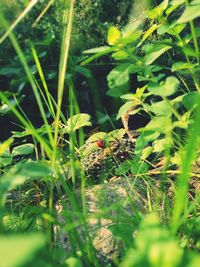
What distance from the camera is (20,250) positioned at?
0.30m

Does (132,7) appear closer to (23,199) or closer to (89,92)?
(89,92)

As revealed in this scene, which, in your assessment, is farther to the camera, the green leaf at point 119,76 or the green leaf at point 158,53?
the green leaf at point 158,53

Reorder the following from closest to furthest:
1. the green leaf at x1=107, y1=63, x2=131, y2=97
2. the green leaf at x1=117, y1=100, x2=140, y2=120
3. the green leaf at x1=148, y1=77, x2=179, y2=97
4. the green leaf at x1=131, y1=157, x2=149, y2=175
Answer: the green leaf at x1=148, y1=77, x2=179, y2=97, the green leaf at x1=107, y1=63, x2=131, y2=97, the green leaf at x1=117, y1=100, x2=140, y2=120, the green leaf at x1=131, y1=157, x2=149, y2=175

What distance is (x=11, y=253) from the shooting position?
0.30 meters

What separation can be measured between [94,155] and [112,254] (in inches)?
25.5

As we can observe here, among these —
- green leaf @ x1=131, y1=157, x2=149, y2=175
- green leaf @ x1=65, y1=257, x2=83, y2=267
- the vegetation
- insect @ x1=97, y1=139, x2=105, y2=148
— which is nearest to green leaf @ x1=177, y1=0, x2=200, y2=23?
the vegetation

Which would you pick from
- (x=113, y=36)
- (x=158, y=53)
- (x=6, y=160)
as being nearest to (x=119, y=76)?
(x=113, y=36)

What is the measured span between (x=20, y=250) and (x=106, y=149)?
1.27 m

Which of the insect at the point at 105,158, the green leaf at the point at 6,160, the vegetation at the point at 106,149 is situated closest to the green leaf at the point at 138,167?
the vegetation at the point at 106,149

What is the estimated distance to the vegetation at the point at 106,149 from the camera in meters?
0.59

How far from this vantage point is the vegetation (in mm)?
590

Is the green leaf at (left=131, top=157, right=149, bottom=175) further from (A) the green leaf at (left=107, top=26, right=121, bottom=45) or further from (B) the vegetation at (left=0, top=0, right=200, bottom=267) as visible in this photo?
(A) the green leaf at (left=107, top=26, right=121, bottom=45)

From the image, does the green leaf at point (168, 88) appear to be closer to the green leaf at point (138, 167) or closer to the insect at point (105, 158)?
the green leaf at point (138, 167)

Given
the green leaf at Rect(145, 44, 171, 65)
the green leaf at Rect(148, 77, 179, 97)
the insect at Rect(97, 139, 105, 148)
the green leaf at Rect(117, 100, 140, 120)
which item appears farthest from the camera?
the insect at Rect(97, 139, 105, 148)
